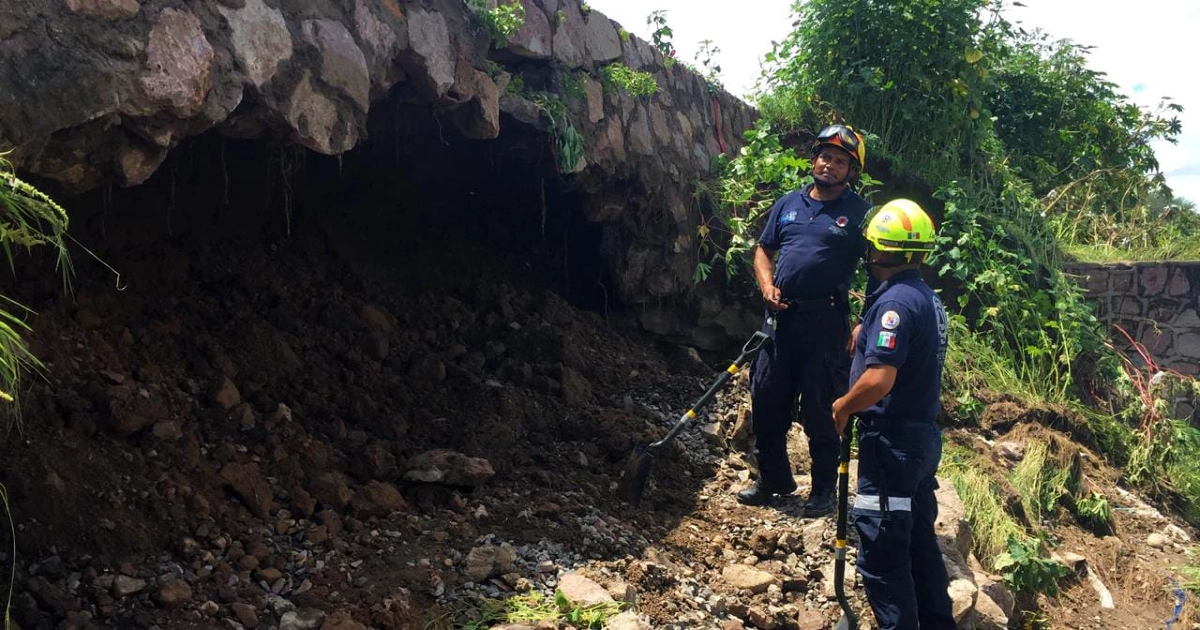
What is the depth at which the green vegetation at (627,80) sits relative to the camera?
549 cm

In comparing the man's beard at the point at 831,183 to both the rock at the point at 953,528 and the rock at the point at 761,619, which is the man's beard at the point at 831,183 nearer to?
the rock at the point at 953,528

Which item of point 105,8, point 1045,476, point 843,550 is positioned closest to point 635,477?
point 843,550

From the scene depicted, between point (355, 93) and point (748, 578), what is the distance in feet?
8.49

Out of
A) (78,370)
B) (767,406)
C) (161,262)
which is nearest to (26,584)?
(78,370)

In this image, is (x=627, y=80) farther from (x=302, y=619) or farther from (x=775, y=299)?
(x=302, y=619)

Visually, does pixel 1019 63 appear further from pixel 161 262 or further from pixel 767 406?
pixel 161 262

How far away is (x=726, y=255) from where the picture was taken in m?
6.10

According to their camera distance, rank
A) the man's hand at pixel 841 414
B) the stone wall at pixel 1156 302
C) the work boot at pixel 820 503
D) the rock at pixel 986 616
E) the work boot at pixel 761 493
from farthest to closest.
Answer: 1. the stone wall at pixel 1156 302
2. the work boot at pixel 761 493
3. the work boot at pixel 820 503
4. the rock at pixel 986 616
5. the man's hand at pixel 841 414

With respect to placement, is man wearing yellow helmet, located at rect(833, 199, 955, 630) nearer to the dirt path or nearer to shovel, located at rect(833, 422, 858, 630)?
shovel, located at rect(833, 422, 858, 630)

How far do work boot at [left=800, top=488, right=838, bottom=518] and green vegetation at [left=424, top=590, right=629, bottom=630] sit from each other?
150cm

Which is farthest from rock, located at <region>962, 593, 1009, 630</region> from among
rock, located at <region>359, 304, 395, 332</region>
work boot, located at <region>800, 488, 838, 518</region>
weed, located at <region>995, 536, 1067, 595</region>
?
rock, located at <region>359, 304, 395, 332</region>

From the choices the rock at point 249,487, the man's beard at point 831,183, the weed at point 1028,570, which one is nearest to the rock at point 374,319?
the rock at point 249,487

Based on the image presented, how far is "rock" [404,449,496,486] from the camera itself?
151 inches

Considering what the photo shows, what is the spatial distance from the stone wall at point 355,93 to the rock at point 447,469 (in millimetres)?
1321
